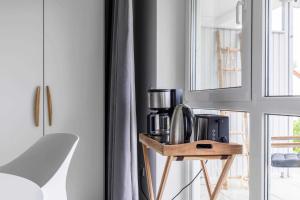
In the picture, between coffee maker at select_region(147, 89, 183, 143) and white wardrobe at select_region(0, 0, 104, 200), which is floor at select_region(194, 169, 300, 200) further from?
white wardrobe at select_region(0, 0, 104, 200)

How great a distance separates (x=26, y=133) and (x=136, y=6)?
4.41ft

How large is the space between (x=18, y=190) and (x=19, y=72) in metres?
1.53

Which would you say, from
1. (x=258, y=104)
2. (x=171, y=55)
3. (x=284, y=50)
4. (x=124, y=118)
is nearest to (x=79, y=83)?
(x=124, y=118)

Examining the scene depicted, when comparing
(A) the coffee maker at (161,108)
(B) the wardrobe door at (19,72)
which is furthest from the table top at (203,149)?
(B) the wardrobe door at (19,72)

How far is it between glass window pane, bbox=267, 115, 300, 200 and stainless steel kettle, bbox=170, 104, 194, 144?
13.6 inches

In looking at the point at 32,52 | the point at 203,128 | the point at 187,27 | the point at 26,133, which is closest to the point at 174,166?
the point at 203,128

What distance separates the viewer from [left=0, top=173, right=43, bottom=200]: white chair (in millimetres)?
1023

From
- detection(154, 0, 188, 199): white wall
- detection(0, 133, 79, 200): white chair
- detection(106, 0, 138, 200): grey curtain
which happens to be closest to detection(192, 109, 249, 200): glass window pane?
detection(154, 0, 188, 199): white wall

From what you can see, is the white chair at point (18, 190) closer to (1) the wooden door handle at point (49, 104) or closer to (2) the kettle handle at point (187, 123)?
(2) the kettle handle at point (187, 123)

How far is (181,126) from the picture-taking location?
1.54 m

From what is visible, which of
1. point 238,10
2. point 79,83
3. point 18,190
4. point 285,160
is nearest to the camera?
point 18,190

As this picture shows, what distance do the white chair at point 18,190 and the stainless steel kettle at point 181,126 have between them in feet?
2.16

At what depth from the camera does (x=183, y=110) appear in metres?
1.57

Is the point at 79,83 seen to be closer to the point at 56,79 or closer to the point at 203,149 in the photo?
the point at 56,79
